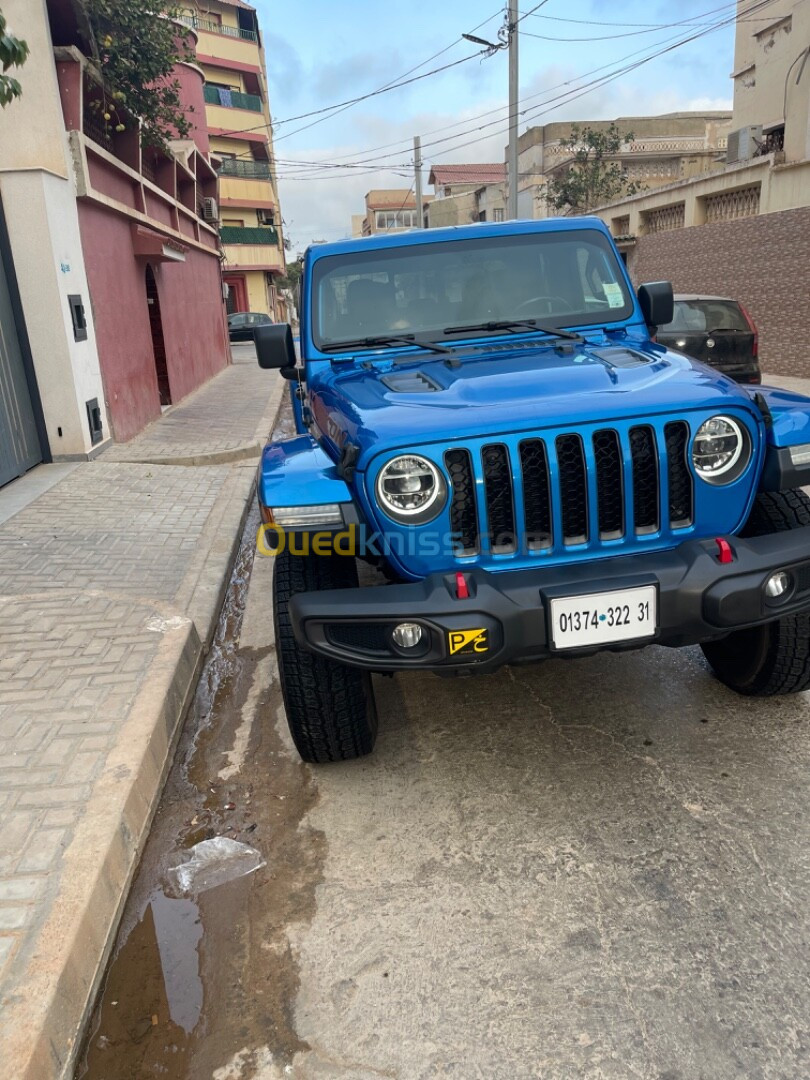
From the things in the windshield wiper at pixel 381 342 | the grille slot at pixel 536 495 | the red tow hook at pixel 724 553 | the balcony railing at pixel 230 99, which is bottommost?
the red tow hook at pixel 724 553

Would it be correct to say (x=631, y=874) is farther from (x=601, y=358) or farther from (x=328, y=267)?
(x=328, y=267)

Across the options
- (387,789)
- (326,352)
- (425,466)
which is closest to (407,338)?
(326,352)

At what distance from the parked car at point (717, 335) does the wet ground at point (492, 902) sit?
21.6ft

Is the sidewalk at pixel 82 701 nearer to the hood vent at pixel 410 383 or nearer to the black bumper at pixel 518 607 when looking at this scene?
the black bumper at pixel 518 607

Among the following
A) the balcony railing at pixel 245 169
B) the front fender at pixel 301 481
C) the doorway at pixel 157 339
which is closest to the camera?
the front fender at pixel 301 481

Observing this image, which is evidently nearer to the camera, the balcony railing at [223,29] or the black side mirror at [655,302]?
the black side mirror at [655,302]

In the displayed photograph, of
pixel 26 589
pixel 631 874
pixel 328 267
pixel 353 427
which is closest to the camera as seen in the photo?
pixel 631 874

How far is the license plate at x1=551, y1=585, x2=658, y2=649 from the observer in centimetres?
245

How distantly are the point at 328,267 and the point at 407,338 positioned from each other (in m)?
0.62

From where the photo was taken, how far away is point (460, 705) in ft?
11.8

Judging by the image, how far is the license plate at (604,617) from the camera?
8.05 feet

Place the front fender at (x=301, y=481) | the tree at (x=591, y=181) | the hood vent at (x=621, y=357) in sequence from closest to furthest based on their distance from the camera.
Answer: the front fender at (x=301, y=481) → the hood vent at (x=621, y=357) → the tree at (x=591, y=181)

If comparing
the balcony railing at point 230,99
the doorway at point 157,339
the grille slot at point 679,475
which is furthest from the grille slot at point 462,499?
the balcony railing at point 230,99

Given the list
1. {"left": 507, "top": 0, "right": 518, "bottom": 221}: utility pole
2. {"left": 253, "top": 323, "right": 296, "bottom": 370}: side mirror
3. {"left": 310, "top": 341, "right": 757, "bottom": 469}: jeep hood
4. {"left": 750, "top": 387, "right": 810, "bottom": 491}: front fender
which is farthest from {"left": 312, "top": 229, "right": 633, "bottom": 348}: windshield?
{"left": 507, "top": 0, "right": 518, "bottom": 221}: utility pole
